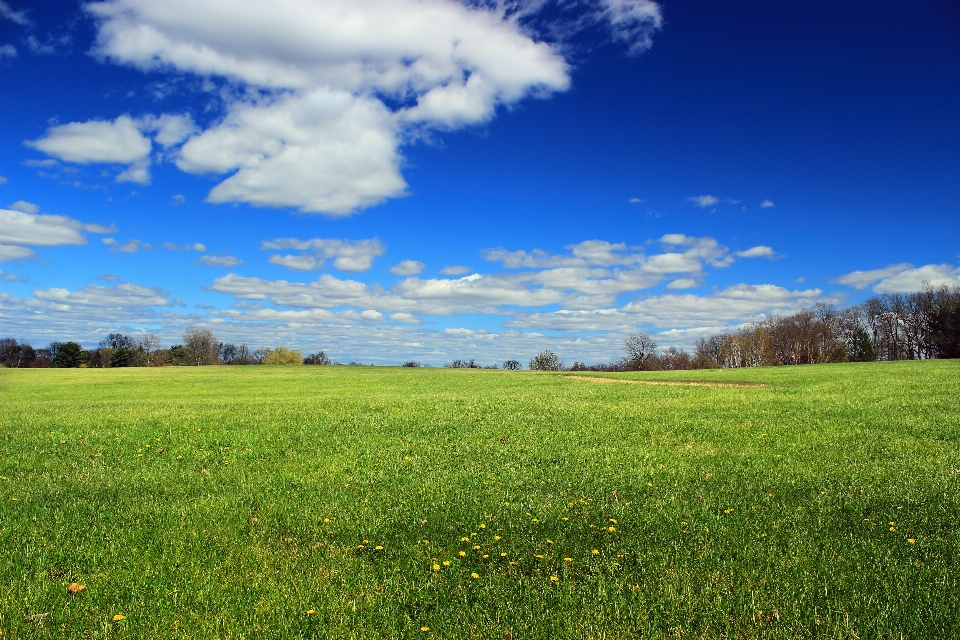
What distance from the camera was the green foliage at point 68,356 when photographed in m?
89.6

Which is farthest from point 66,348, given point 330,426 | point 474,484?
point 474,484

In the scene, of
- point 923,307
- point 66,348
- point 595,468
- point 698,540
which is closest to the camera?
point 698,540

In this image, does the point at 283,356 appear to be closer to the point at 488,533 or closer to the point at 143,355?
the point at 143,355

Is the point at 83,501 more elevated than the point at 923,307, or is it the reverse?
the point at 923,307

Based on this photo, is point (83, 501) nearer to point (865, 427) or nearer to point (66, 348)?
point (865, 427)

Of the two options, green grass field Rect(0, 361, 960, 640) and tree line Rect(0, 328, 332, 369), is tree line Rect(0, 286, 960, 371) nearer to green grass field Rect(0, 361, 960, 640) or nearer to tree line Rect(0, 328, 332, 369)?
tree line Rect(0, 328, 332, 369)

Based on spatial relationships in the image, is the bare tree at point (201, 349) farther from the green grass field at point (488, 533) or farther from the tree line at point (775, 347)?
the green grass field at point (488, 533)

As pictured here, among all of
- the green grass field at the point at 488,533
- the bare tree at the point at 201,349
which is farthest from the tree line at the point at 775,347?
the green grass field at the point at 488,533

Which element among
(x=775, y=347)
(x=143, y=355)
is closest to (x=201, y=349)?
(x=143, y=355)

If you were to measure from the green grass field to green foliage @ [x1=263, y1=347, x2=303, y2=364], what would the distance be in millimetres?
88970

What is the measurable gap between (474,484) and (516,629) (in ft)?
14.5

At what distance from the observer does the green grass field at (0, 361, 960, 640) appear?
16.5 ft

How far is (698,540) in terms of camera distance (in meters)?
6.63

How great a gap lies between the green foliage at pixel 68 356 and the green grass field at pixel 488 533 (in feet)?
305
